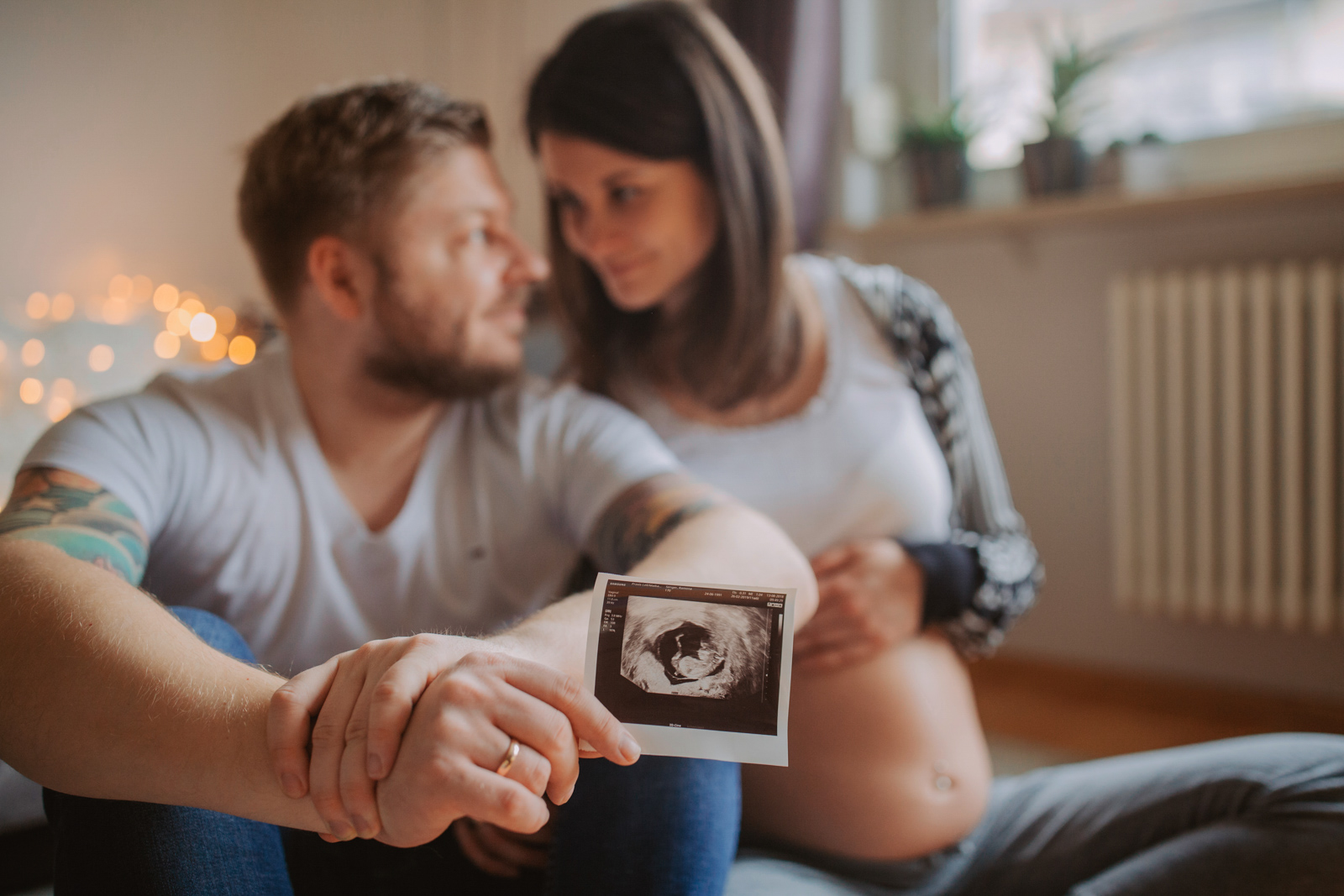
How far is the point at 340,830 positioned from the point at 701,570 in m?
0.29

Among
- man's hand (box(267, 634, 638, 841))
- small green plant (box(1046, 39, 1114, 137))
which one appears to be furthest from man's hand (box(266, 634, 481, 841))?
small green plant (box(1046, 39, 1114, 137))

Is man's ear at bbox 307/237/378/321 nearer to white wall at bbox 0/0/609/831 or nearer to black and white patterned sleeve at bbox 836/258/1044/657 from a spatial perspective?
white wall at bbox 0/0/609/831

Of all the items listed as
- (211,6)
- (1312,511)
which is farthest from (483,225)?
(1312,511)

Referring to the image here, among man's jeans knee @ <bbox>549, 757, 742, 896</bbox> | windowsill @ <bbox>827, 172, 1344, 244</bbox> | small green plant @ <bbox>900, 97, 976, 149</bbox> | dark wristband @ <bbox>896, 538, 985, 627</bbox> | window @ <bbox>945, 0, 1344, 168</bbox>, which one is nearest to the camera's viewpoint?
man's jeans knee @ <bbox>549, 757, 742, 896</bbox>

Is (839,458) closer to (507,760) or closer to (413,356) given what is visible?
(413,356)

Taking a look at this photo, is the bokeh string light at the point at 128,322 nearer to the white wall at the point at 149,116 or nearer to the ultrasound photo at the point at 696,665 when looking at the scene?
the white wall at the point at 149,116

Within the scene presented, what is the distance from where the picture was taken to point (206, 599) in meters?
0.80

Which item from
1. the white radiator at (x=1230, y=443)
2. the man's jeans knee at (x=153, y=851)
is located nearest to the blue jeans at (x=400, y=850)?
the man's jeans knee at (x=153, y=851)

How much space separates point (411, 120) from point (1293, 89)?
1806 mm

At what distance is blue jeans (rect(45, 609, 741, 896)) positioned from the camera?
0.53 meters

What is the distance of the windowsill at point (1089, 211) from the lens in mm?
1613

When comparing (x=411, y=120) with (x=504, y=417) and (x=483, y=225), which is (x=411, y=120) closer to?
(x=483, y=225)

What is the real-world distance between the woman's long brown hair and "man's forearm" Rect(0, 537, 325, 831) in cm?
64

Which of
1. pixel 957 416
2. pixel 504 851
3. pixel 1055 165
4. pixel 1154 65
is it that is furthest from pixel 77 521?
pixel 1154 65
